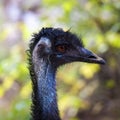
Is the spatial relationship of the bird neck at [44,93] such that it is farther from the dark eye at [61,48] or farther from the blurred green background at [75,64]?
the blurred green background at [75,64]

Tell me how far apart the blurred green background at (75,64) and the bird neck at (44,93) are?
0.86 meters

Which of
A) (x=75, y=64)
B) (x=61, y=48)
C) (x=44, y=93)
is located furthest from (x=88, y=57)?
(x=75, y=64)

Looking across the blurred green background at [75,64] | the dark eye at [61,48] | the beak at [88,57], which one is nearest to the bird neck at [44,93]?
the dark eye at [61,48]

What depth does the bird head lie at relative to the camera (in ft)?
13.4

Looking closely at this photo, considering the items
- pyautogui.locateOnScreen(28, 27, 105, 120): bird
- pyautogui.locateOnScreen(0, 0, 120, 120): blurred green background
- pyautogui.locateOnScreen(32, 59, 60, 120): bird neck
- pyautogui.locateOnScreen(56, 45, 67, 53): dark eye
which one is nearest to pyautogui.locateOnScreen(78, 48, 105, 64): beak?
pyautogui.locateOnScreen(28, 27, 105, 120): bird

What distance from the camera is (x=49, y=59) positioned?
418cm

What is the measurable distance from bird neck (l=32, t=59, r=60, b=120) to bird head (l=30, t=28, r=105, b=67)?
0.24 feet

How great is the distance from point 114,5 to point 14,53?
153 centimetres

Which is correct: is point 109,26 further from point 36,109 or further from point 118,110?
point 36,109

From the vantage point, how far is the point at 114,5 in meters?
6.24

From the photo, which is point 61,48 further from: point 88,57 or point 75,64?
point 75,64

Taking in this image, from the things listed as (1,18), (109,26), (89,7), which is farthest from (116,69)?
(1,18)

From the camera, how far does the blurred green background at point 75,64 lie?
6221 mm

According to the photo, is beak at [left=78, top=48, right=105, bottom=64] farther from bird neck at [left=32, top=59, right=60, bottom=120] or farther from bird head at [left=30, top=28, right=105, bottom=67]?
bird neck at [left=32, top=59, right=60, bottom=120]
